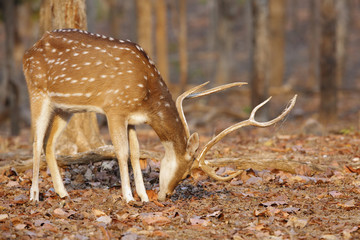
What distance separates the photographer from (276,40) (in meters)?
24.9

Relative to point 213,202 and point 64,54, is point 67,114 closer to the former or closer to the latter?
point 64,54

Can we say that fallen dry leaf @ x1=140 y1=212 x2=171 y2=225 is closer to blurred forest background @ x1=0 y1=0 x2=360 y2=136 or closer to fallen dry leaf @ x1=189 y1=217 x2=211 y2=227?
fallen dry leaf @ x1=189 y1=217 x2=211 y2=227

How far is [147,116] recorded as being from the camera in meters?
6.24

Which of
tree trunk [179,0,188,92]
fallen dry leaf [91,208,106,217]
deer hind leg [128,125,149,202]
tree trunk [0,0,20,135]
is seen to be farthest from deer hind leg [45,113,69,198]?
tree trunk [179,0,188,92]

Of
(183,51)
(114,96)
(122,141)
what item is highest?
(114,96)

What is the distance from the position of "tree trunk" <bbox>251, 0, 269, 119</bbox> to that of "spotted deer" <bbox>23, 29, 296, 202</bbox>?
864cm

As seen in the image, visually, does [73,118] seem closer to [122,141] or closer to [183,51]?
[122,141]

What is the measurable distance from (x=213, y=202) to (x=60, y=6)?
14.1 feet

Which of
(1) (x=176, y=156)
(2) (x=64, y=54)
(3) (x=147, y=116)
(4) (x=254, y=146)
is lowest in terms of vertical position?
(4) (x=254, y=146)

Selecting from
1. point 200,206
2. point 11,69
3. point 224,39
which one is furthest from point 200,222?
point 224,39

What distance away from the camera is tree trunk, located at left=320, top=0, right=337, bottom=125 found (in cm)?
1407

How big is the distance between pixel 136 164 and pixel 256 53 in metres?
9.13

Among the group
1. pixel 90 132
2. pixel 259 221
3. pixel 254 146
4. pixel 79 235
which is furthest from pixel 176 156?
pixel 254 146

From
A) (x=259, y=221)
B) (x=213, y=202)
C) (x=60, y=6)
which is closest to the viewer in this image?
(x=259, y=221)
